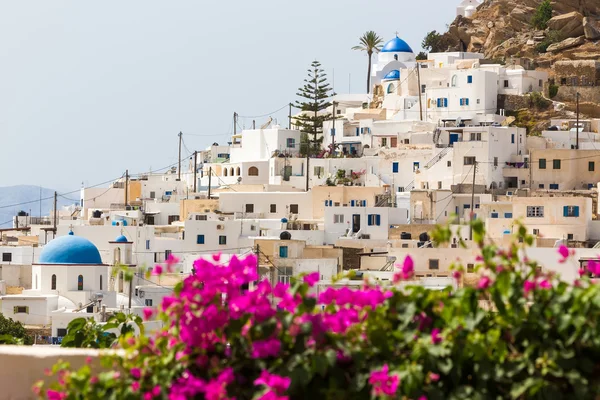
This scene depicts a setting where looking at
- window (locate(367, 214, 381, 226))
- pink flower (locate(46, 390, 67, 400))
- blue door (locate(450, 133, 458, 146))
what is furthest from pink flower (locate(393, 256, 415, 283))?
blue door (locate(450, 133, 458, 146))

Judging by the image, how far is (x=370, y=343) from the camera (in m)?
5.48

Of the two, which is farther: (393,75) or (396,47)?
(396,47)

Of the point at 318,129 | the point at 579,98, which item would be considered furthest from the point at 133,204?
the point at 579,98

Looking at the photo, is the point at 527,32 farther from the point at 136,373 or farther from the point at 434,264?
the point at 136,373

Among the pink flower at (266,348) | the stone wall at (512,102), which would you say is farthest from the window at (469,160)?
the pink flower at (266,348)

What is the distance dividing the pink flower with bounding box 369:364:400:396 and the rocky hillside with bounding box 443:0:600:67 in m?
58.6

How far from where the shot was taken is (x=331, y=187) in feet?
164

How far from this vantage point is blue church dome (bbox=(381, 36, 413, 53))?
2694 inches

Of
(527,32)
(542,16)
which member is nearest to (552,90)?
(542,16)

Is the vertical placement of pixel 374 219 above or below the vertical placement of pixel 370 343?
above

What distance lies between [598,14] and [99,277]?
1573 inches

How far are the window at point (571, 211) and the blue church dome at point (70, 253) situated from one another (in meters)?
13.3

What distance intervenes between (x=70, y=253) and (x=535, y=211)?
13.4 m

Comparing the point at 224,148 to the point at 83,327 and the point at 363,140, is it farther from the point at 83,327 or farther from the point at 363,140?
the point at 83,327
